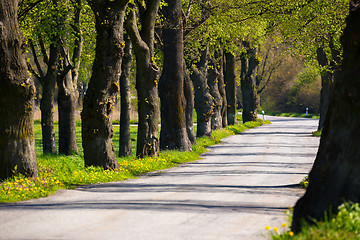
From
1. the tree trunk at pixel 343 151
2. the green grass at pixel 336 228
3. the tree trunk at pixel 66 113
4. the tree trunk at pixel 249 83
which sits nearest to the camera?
the green grass at pixel 336 228

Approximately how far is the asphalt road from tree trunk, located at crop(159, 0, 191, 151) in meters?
5.90

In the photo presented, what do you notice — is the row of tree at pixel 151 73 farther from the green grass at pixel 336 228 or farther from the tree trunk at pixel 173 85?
the green grass at pixel 336 228

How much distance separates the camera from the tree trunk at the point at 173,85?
75.7ft

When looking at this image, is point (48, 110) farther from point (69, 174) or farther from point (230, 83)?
point (230, 83)

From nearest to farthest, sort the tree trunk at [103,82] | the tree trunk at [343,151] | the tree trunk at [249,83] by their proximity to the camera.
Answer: the tree trunk at [343,151] < the tree trunk at [103,82] < the tree trunk at [249,83]

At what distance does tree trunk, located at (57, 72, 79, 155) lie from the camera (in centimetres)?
2120

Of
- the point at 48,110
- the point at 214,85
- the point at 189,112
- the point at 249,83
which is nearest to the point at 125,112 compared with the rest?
the point at 48,110

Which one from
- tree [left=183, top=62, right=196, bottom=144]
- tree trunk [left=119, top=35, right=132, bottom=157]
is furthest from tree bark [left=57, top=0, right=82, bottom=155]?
tree [left=183, top=62, right=196, bottom=144]

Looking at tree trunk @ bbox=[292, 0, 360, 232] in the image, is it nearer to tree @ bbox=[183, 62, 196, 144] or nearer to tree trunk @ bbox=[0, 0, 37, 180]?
tree trunk @ bbox=[0, 0, 37, 180]

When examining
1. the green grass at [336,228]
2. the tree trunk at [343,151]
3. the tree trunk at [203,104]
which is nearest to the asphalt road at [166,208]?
the green grass at [336,228]

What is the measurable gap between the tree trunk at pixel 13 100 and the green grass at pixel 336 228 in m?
7.61

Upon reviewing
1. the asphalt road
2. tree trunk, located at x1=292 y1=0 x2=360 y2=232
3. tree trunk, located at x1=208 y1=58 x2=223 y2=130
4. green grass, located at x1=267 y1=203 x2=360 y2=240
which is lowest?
the asphalt road

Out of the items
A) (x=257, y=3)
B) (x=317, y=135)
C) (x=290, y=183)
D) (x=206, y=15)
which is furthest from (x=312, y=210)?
(x=317, y=135)

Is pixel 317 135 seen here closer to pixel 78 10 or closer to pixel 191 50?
pixel 191 50
